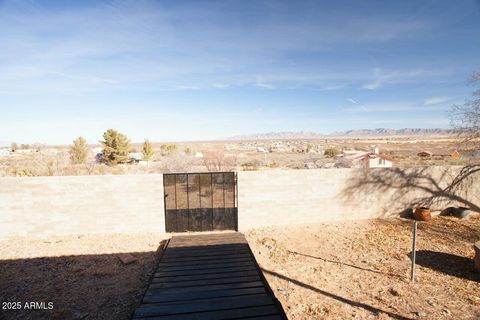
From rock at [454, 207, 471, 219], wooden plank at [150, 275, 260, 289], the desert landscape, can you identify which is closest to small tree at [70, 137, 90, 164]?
the desert landscape

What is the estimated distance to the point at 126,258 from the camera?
775 cm

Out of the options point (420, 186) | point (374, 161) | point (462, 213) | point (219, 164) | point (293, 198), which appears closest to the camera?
point (293, 198)

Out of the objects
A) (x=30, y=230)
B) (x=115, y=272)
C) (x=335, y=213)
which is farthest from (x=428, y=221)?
(x=30, y=230)

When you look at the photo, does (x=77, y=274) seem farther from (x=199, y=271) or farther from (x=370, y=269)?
(x=370, y=269)

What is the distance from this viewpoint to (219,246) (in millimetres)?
8086

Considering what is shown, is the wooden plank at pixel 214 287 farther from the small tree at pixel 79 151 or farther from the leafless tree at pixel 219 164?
the small tree at pixel 79 151

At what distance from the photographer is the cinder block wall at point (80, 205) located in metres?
8.95

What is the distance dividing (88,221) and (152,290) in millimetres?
5337

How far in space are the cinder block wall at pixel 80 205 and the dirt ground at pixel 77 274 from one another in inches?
15.1

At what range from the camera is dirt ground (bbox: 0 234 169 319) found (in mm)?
5523

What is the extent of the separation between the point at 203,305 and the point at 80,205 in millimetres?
6783

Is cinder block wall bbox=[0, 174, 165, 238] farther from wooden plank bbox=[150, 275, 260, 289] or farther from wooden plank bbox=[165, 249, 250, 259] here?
wooden plank bbox=[150, 275, 260, 289]

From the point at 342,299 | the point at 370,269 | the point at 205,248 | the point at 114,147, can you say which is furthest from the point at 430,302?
the point at 114,147

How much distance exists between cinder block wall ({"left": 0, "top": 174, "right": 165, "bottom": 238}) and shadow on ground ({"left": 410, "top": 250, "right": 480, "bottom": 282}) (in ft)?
27.8
